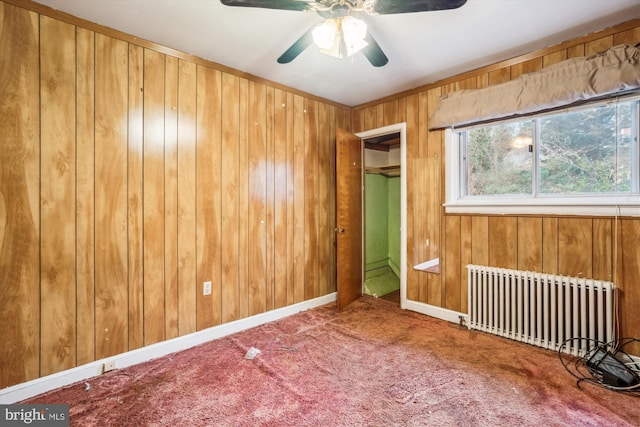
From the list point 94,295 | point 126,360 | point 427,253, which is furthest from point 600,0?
point 126,360

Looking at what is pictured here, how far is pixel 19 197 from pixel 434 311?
354 centimetres

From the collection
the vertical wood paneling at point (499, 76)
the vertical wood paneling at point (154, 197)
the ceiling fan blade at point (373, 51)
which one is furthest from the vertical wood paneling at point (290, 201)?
the vertical wood paneling at point (499, 76)

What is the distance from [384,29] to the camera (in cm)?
206

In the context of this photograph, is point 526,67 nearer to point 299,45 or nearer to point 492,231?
point 492,231

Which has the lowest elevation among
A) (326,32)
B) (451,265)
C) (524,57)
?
(451,265)

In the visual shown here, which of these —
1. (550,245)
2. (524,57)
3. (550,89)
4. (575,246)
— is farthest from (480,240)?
(524,57)

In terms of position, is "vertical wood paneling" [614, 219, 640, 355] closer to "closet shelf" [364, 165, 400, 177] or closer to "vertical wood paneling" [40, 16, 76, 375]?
"closet shelf" [364, 165, 400, 177]

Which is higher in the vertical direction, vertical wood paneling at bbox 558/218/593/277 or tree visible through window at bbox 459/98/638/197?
tree visible through window at bbox 459/98/638/197

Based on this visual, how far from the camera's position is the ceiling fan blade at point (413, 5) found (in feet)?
4.75

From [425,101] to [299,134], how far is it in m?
1.42

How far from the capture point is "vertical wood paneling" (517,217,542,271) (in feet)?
7.93

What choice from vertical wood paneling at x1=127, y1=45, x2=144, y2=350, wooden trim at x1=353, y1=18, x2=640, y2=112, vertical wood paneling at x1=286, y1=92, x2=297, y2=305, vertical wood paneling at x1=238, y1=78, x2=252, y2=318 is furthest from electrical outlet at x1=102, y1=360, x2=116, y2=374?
wooden trim at x1=353, y1=18, x2=640, y2=112

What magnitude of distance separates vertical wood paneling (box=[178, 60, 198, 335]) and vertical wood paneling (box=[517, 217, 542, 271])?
9.32ft

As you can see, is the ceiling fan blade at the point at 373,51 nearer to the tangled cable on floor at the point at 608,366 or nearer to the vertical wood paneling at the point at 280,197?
the vertical wood paneling at the point at 280,197
